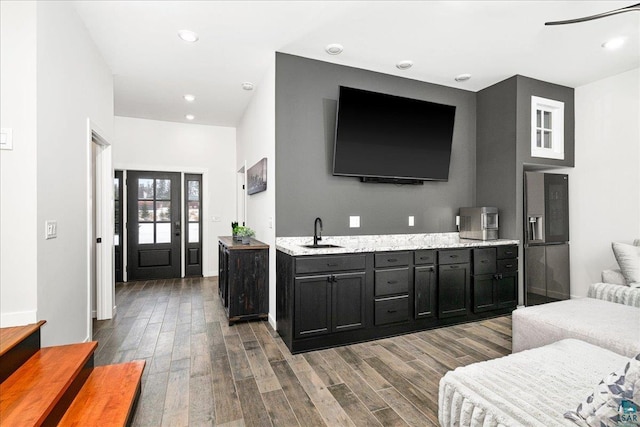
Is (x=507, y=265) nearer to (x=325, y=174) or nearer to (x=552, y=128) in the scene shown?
(x=552, y=128)

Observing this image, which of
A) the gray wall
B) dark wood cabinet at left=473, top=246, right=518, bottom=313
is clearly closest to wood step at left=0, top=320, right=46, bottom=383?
the gray wall

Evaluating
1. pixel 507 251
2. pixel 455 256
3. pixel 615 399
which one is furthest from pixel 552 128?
pixel 615 399

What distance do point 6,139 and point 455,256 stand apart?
13.1ft

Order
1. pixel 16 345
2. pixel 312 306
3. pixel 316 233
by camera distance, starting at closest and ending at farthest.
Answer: pixel 16 345
pixel 312 306
pixel 316 233

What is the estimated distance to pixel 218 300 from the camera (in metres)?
4.62

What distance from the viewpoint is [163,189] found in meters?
Result: 6.11

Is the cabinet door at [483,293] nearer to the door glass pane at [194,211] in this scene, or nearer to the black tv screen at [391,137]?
the black tv screen at [391,137]

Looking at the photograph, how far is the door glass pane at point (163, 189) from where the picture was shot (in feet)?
19.9

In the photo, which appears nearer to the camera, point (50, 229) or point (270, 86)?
point (50, 229)

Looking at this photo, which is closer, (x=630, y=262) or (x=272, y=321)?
(x=630, y=262)

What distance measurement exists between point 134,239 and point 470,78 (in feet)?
20.5

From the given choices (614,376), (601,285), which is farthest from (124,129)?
(601,285)

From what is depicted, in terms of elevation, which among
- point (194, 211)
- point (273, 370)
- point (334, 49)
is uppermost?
point (334, 49)

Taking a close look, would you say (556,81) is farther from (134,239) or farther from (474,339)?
(134,239)
